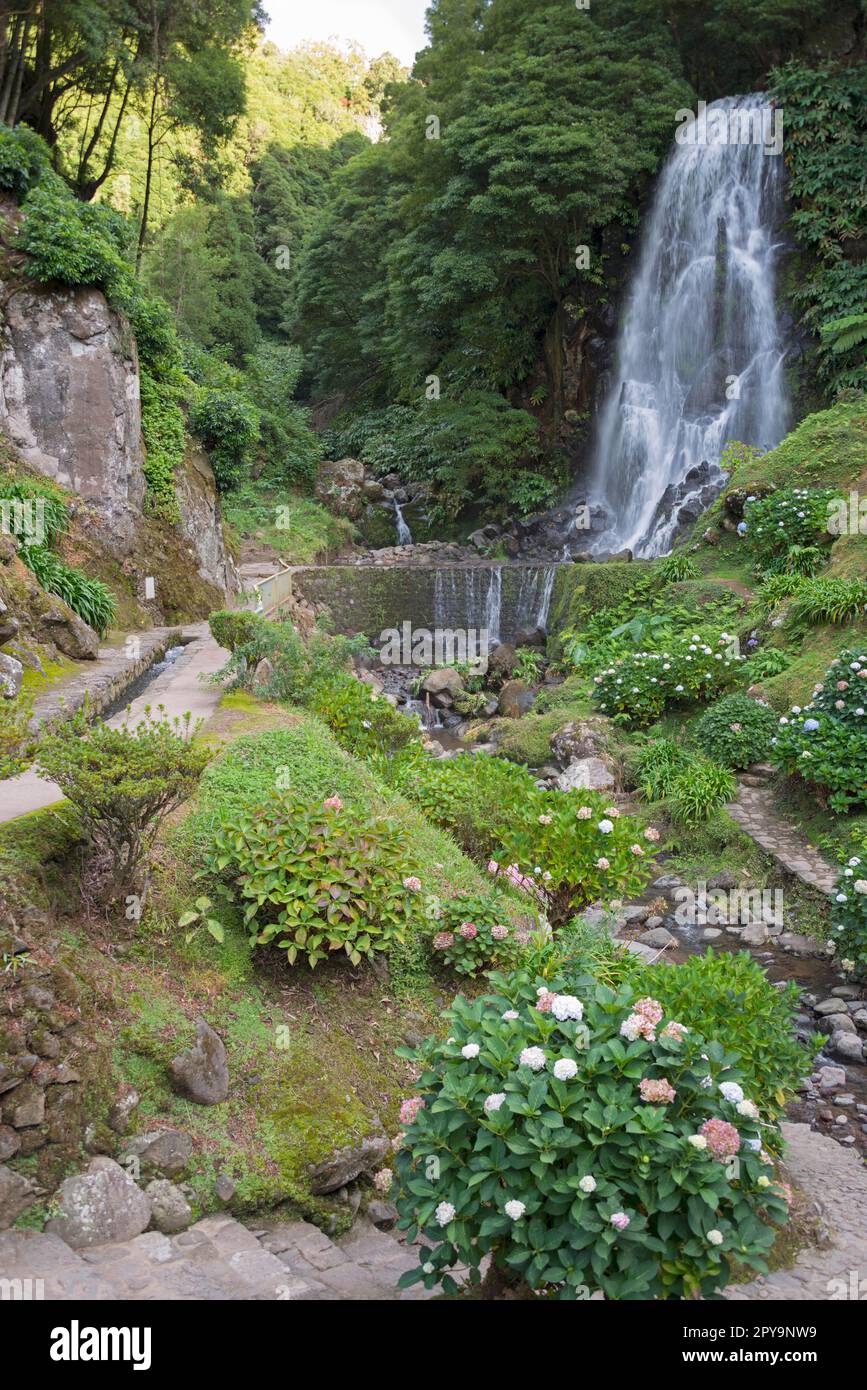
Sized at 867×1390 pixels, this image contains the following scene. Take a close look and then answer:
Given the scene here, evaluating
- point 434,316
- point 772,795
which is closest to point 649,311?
point 434,316

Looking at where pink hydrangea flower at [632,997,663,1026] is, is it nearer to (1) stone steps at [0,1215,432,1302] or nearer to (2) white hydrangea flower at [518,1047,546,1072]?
(2) white hydrangea flower at [518,1047,546,1072]

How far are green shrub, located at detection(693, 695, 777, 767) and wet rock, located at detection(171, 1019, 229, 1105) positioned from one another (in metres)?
7.32

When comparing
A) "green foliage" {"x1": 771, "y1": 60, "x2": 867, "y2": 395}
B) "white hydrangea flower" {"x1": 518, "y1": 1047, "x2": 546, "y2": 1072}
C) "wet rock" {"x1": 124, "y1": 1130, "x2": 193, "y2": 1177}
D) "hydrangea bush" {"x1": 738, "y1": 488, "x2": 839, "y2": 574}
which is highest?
"green foliage" {"x1": 771, "y1": 60, "x2": 867, "y2": 395}

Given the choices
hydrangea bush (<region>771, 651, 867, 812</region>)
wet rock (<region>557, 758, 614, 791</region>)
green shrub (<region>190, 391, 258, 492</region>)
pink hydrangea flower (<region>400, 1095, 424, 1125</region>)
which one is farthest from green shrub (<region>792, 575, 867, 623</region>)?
green shrub (<region>190, 391, 258, 492</region>)

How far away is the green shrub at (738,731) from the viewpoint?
33.5ft

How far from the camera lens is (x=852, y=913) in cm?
657

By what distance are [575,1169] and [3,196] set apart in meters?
15.9

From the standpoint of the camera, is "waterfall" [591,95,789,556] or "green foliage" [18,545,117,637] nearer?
"green foliage" [18,545,117,637]

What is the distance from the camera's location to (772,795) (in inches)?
382

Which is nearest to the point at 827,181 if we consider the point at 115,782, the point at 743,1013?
the point at 743,1013

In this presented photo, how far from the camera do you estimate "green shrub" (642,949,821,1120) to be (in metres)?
4.12

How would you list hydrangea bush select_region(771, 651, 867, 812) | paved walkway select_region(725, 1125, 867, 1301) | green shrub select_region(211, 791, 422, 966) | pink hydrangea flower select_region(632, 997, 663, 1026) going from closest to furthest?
pink hydrangea flower select_region(632, 997, 663, 1026) → paved walkway select_region(725, 1125, 867, 1301) → green shrub select_region(211, 791, 422, 966) → hydrangea bush select_region(771, 651, 867, 812)

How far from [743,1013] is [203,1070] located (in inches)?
95.6
